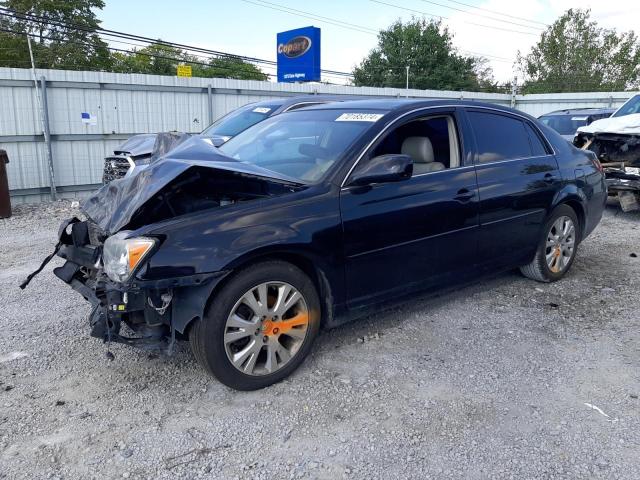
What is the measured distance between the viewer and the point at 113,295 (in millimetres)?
2934

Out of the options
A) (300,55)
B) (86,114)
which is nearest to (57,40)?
(300,55)

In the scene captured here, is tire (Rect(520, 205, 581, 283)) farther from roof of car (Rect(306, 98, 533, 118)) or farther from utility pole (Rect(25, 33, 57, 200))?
utility pole (Rect(25, 33, 57, 200))

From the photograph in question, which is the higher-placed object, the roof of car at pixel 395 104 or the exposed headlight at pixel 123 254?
the roof of car at pixel 395 104

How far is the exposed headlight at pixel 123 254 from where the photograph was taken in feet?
9.59

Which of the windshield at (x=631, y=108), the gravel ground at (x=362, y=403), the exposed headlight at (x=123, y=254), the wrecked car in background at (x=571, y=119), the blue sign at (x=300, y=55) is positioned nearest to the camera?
the gravel ground at (x=362, y=403)

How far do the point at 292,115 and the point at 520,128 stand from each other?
6.83 feet

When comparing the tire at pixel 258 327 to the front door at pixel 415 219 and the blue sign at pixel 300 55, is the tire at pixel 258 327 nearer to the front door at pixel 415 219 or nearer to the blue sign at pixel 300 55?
the front door at pixel 415 219

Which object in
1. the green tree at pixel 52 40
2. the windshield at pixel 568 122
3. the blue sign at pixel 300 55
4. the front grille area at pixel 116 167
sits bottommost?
the front grille area at pixel 116 167

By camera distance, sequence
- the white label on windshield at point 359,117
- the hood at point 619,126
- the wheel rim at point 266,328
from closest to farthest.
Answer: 1. the wheel rim at point 266,328
2. the white label on windshield at point 359,117
3. the hood at point 619,126

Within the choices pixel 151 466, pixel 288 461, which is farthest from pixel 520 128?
pixel 151 466

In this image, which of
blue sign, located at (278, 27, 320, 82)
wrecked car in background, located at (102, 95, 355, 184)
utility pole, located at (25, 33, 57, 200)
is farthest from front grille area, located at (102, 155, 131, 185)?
blue sign, located at (278, 27, 320, 82)

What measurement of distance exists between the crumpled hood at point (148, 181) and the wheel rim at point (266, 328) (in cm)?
75

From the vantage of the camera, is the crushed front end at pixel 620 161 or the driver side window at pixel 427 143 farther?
the crushed front end at pixel 620 161

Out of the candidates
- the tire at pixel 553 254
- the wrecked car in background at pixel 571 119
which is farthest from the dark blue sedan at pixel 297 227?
the wrecked car in background at pixel 571 119
